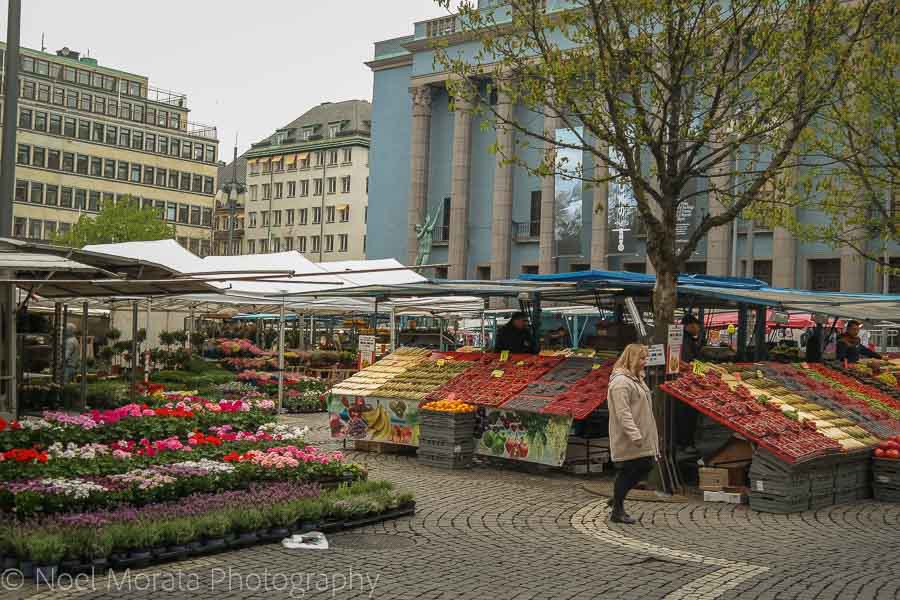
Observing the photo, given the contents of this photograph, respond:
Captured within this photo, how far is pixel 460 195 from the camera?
65.1 meters

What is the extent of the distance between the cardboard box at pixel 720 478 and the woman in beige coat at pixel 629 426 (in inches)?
87.1

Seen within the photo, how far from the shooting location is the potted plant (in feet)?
27.1

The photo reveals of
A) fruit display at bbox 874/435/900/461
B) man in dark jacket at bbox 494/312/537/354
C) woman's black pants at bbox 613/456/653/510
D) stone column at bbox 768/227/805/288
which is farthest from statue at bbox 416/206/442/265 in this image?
woman's black pants at bbox 613/456/653/510

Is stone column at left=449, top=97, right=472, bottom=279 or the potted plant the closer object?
the potted plant

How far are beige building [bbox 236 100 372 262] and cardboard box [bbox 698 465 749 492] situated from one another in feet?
307

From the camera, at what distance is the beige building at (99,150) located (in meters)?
89.4

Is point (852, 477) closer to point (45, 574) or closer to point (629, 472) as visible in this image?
point (629, 472)

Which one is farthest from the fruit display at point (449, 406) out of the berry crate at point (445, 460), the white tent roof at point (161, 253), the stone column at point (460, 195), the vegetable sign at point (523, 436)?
the stone column at point (460, 195)

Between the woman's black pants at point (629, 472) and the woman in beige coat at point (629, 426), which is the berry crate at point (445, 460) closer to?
the woman in beige coat at point (629, 426)

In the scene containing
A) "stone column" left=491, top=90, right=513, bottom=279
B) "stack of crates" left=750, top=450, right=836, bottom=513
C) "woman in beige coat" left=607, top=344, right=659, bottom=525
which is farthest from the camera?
"stone column" left=491, top=90, right=513, bottom=279

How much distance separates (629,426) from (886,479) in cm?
439

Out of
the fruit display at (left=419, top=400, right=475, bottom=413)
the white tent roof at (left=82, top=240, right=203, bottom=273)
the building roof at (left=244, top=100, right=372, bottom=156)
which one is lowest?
the fruit display at (left=419, top=400, right=475, bottom=413)

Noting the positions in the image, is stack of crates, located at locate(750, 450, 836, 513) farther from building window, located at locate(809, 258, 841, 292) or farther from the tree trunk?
building window, located at locate(809, 258, 841, 292)

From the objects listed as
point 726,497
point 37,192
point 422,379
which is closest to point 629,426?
point 726,497
